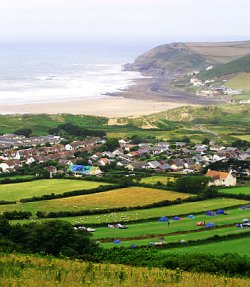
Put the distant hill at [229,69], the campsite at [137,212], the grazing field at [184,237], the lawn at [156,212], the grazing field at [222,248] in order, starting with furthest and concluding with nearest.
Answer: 1. the distant hill at [229,69]
2. the lawn at [156,212]
3. the campsite at [137,212]
4. the grazing field at [184,237]
5. the grazing field at [222,248]

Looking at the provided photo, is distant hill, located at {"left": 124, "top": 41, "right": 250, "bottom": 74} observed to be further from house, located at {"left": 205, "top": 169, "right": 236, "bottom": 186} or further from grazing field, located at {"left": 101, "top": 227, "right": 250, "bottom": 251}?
grazing field, located at {"left": 101, "top": 227, "right": 250, "bottom": 251}

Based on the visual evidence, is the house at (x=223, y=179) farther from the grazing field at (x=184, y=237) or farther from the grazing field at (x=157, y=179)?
the grazing field at (x=184, y=237)

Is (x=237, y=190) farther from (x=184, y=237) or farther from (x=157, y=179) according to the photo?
(x=184, y=237)

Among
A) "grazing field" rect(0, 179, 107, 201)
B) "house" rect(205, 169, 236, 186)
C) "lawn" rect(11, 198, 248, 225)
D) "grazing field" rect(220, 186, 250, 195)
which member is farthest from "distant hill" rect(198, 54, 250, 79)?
"lawn" rect(11, 198, 248, 225)

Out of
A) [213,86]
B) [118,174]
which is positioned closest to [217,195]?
[118,174]

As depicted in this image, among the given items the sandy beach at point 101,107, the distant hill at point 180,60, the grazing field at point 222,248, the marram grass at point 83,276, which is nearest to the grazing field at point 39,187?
the grazing field at point 222,248
